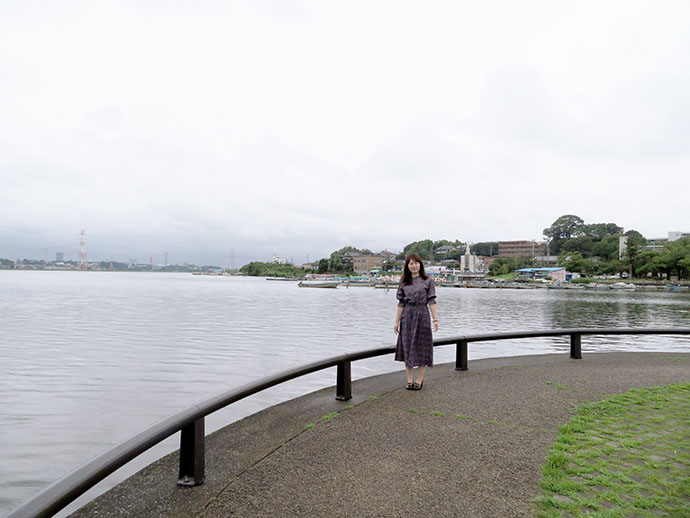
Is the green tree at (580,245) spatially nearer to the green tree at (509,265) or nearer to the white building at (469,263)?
the green tree at (509,265)

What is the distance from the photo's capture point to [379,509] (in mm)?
2691

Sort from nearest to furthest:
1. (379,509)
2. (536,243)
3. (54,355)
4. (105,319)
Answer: (379,509), (54,355), (105,319), (536,243)

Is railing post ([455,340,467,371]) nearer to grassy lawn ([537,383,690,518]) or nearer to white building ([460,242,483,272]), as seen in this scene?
grassy lawn ([537,383,690,518])

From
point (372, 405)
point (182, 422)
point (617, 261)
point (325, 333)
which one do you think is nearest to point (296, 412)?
point (372, 405)

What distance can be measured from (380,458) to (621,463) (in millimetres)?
1912

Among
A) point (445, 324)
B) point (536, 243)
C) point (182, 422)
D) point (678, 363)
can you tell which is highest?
point (536, 243)

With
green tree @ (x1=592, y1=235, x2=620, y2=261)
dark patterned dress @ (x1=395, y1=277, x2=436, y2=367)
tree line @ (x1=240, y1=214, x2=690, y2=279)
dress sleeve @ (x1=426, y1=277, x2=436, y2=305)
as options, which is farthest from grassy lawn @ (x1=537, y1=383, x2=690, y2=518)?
green tree @ (x1=592, y1=235, x2=620, y2=261)

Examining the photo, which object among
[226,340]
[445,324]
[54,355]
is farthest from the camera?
[445,324]

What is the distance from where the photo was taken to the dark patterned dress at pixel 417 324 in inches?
211

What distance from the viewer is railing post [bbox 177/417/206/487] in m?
3.01

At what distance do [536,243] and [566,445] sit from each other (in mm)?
186327

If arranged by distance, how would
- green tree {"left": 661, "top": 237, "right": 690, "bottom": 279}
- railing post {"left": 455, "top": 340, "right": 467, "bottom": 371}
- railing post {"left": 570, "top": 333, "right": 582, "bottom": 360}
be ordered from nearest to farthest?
railing post {"left": 455, "top": 340, "right": 467, "bottom": 371}, railing post {"left": 570, "top": 333, "right": 582, "bottom": 360}, green tree {"left": 661, "top": 237, "right": 690, "bottom": 279}

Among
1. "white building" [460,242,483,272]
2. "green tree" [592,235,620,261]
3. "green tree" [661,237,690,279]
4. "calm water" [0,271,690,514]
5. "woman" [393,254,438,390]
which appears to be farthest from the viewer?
"white building" [460,242,483,272]

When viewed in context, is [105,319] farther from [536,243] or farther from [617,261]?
[536,243]
